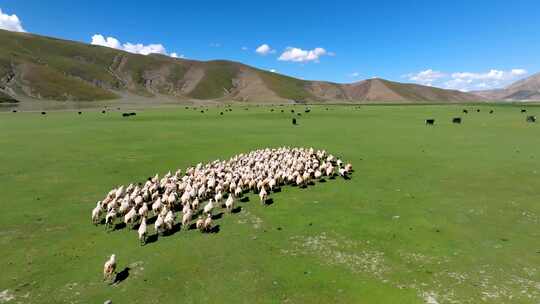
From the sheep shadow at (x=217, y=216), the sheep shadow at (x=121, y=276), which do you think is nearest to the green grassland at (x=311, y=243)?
the sheep shadow at (x=121, y=276)

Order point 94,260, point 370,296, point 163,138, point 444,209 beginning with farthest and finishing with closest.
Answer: point 163,138
point 444,209
point 94,260
point 370,296

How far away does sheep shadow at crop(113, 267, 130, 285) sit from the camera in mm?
10695

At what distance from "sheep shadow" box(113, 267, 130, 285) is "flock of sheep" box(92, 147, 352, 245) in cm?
214

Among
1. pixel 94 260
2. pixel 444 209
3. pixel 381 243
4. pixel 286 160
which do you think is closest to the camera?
pixel 94 260

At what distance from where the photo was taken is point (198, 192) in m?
18.2

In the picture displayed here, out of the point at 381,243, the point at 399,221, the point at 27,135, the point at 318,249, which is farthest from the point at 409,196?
the point at 27,135

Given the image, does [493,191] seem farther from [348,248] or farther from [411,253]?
[348,248]

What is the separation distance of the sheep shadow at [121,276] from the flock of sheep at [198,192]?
2.14m

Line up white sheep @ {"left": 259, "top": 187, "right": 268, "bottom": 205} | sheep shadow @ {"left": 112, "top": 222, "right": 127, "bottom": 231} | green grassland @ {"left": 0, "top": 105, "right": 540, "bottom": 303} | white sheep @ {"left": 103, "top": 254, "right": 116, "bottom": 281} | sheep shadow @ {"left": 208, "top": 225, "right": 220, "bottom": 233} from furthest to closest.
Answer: white sheep @ {"left": 259, "top": 187, "right": 268, "bottom": 205}, sheep shadow @ {"left": 112, "top": 222, "right": 127, "bottom": 231}, sheep shadow @ {"left": 208, "top": 225, "right": 220, "bottom": 233}, white sheep @ {"left": 103, "top": 254, "right": 116, "bottom": 281}, green grassland @ {"left": 0, "top": 105, "right": 540, "bottom": 303}

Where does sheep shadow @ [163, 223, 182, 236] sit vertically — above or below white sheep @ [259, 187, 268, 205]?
below

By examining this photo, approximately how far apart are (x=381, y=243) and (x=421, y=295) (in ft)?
10.9

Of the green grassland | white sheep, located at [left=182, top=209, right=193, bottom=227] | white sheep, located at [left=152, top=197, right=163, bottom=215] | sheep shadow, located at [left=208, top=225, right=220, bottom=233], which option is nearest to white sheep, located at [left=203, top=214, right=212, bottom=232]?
sheep shadow, located at [left=208, top=225, right=220, bottom=233]

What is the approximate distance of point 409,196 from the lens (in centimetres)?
1852

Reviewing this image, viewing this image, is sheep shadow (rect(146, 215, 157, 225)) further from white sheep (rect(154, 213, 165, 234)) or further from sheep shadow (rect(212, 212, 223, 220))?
sheep shadow (rect(212, 212, 223, 220))
